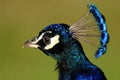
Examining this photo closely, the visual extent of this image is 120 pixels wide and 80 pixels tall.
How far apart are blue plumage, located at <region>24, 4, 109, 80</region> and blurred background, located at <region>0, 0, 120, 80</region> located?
1.35 metres

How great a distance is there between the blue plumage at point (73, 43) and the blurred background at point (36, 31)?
4.44 ft

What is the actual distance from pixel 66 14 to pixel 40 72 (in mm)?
1252

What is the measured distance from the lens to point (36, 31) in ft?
17.0

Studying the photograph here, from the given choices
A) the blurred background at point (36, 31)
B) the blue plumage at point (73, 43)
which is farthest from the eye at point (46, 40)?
the blurred background at point (36, 31)

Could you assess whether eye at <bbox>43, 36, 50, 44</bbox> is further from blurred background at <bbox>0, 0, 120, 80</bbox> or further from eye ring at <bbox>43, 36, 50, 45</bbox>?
blurred background at <bbox>0, 0, 120, 80</bbox>

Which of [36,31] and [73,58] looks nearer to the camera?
[73,58]

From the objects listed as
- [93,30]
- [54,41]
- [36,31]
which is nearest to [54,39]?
[54,41]

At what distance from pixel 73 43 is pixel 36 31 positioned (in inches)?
100

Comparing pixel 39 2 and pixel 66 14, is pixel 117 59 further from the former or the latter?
pixel 39 2

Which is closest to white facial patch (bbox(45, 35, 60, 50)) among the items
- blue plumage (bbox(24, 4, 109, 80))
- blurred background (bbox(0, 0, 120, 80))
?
blue plumage (bbox(24, 4, 109, 80))

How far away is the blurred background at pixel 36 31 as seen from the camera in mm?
4434

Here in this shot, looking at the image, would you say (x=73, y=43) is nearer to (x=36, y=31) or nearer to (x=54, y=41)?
(x=54, y=41)

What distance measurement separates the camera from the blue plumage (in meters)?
2.62

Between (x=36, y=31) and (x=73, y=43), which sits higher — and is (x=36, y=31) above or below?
above
